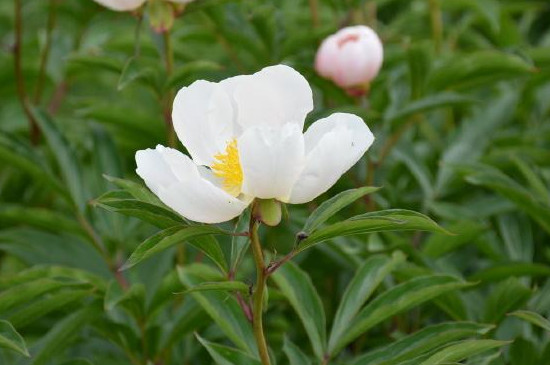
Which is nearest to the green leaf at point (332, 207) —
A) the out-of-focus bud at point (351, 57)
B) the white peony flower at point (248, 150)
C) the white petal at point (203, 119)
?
the white peony flower at point (248, 150)

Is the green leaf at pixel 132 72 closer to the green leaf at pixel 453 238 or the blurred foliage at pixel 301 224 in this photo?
the blurred foliage at pixel 301 224

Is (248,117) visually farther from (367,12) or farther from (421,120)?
(367,12)

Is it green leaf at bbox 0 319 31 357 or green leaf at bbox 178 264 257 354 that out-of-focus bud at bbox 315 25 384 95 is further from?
green leaf at bbox 0 319 31 357

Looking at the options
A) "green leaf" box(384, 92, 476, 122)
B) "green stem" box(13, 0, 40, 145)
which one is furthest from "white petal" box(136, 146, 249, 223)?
"green stem" box(13, 0, 40, 145)

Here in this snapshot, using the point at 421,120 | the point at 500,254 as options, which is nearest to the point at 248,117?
the point at 500,254

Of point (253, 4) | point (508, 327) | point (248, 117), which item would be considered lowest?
point (508, 327)

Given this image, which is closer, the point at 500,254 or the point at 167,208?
the point at 167,208

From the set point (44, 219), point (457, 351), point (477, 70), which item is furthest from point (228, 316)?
point (477, 70)

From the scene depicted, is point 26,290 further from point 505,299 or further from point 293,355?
point 505,299
